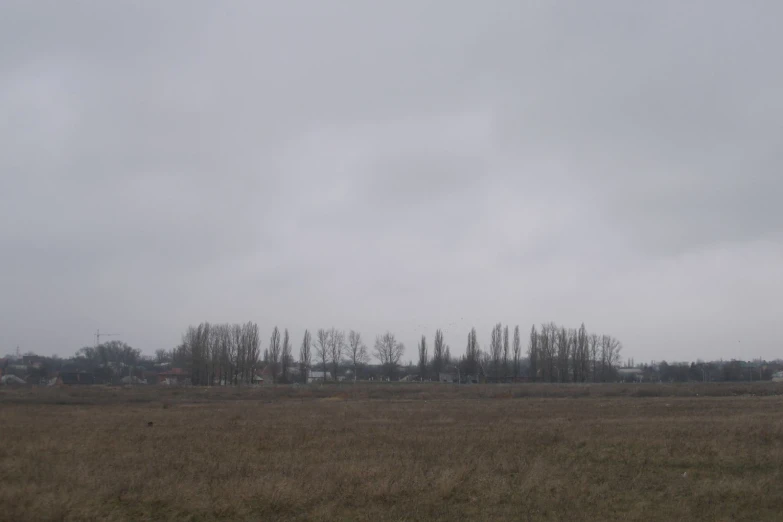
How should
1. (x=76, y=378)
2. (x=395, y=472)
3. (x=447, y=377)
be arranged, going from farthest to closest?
(x=447, y=377)
(x=76, y=378)
(x=395, y=472)

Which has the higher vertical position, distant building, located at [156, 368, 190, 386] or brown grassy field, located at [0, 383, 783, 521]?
brown grassy field, located at [0, 383, 783, 521]

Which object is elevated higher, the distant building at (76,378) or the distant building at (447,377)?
the distant building at (76,378)

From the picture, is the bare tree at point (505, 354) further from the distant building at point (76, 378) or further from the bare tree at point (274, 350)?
the distant building at point (76, 378)

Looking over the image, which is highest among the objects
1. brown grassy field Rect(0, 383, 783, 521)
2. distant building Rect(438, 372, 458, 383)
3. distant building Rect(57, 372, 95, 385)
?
brown grassy field Rect(0, 383, 783, 521)

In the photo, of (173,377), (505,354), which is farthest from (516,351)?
(173,377)

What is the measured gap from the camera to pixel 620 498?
1370 cm

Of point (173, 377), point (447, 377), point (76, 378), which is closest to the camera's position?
point (76, 378)

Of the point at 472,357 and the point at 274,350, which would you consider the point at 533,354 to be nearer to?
the point at 472,357

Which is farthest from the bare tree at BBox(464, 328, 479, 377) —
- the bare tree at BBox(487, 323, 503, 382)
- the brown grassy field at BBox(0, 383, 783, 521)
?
the brown grassy field at BBox(0, 383, 783, 521)

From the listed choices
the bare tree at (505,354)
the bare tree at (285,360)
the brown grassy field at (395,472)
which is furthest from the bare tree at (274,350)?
the brown grassy field at (395,472)

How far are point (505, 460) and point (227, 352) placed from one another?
118 meters

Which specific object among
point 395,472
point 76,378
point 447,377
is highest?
point 395,472

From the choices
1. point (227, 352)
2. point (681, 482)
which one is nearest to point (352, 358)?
point (227, 352)

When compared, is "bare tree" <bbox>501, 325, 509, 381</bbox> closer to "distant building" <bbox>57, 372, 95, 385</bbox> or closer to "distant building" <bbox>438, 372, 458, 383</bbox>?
"distant building" <bbox>438, 372, 458, 383</bbox>
